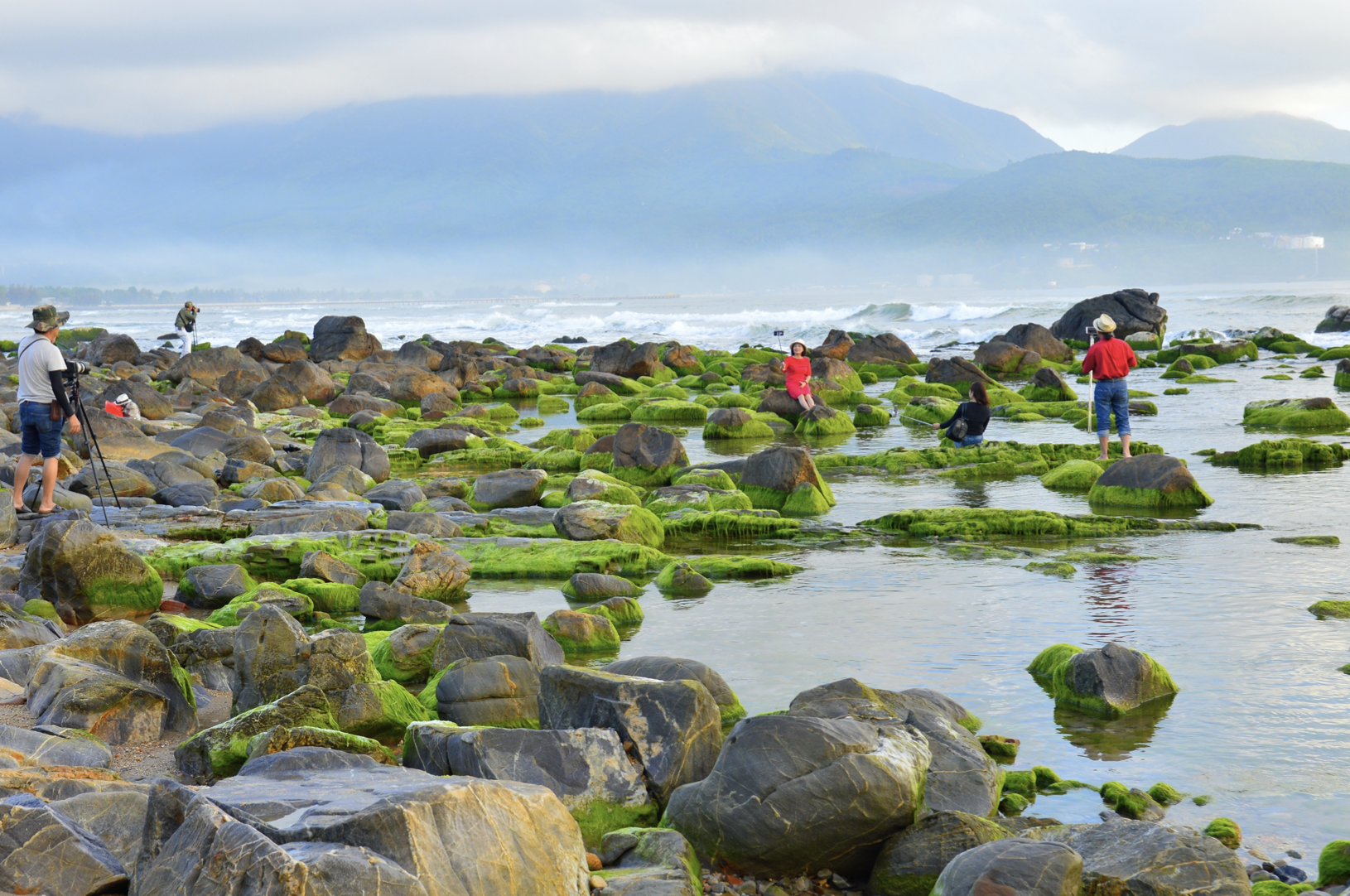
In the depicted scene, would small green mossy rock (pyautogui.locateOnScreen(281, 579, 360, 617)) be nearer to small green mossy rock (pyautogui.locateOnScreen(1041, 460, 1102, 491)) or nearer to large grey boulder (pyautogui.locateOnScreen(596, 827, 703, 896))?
large grey boulder (pyautogui.locateOnScreen(596, 827, 703, 896))

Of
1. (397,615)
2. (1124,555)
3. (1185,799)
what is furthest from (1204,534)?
(397,615)

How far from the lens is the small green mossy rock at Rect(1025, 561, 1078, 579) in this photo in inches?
440

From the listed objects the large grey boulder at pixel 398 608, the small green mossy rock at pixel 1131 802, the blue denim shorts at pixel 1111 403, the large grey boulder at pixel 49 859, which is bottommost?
the small green mossy rock at pixel 1131 802

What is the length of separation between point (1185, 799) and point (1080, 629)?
127 inches

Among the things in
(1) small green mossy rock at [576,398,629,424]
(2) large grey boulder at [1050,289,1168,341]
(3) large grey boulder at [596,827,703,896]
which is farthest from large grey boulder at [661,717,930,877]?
(2) large grey boulder at [1050,289,1168,341]

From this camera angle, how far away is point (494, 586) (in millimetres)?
11398

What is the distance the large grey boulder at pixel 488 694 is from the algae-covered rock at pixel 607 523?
540cm

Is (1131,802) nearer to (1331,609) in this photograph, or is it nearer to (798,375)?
(1331,609)

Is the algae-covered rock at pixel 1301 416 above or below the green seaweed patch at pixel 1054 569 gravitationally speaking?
above

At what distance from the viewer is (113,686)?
6770mm

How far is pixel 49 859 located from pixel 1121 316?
53526 mm

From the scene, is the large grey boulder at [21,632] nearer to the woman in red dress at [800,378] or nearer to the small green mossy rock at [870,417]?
the woman in red dress at [800,378]

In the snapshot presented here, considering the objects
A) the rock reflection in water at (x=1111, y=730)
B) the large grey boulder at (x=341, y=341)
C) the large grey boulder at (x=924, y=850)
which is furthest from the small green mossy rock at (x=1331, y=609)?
the large grey boulder at (x=341, y=341)

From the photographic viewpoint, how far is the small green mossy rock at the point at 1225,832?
548 cm
